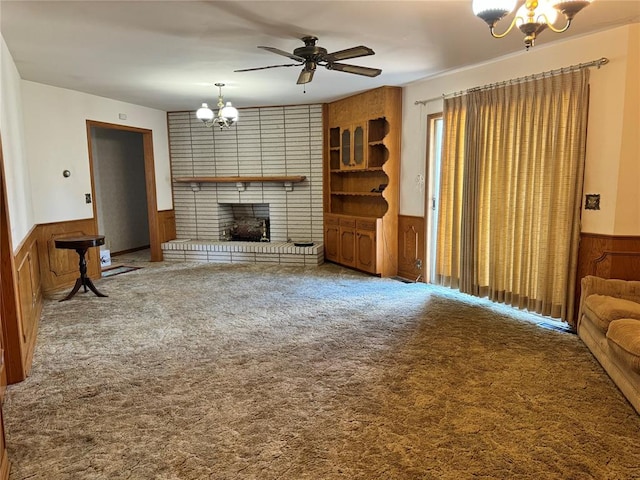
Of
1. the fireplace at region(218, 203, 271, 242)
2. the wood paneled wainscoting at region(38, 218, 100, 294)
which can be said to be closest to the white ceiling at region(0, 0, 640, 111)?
the wood paneled wainscoting at region(38, 218, 100, 294)

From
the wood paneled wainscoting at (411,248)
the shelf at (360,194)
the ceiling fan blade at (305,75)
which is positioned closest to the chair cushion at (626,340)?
the wood paneled wainscoting at (411,248)

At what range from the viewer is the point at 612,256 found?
3521 mm

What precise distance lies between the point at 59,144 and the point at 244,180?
8.95 feet

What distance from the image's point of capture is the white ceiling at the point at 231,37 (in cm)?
293

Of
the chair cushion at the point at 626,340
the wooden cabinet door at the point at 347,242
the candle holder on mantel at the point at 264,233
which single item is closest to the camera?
the chair cushion at the point at 626,340

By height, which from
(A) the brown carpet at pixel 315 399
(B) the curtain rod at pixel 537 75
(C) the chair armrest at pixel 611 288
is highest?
(B) the curtain rod at pixel 537 75

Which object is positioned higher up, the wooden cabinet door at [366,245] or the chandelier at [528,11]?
the chandelier at [528,11]

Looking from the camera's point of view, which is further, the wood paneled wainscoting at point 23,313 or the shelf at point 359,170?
the shelf at point 359,170

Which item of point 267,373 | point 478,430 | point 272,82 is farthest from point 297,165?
→ point 478,430

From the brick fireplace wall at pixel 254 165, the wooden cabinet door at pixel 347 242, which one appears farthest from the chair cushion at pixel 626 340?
the brick fireplace wall at pixel 254 165

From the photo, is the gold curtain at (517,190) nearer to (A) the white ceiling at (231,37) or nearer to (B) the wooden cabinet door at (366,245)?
(A) the white ceiling at (231,37)

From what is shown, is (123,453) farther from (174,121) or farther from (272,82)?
(174,121)

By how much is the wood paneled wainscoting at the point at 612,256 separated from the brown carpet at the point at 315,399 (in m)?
0.67

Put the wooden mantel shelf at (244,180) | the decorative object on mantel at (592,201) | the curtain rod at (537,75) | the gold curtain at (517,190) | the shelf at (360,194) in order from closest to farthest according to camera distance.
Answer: the curtain rod at (537,75), the decorative object on mantel at (592,201), the gold curtain at (517,190), the shelf at (360,194), the wooden mantel shelf at (244,180)
